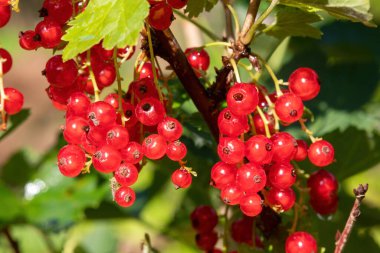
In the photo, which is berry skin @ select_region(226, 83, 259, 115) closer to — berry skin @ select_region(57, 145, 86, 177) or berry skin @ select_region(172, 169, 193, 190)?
berry skin @ select_region(172, 169, 193, 190)

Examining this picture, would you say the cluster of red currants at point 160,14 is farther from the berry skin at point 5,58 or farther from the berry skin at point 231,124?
the berry skin at point 5,58

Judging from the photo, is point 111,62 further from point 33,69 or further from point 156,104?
point 33,69

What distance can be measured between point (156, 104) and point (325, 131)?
44.2 inches

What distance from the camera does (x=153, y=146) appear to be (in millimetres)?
1596

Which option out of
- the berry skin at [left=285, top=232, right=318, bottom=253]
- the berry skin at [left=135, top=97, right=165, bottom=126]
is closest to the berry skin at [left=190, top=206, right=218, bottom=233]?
the berry skin at [left=285, top=232, right=318, bottom=253]

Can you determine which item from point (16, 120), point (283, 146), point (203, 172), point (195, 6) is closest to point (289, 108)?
point (283, 146)

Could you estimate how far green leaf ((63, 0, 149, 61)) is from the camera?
142 cm

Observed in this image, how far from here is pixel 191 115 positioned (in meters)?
2.12

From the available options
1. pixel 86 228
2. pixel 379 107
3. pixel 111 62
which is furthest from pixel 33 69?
pixel 111 62

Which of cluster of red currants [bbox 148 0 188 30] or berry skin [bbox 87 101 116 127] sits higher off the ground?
cluster of red currants [bbox 148 0 188 30]

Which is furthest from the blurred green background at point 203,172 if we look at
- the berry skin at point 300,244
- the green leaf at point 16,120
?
the berry skin at point 300,244

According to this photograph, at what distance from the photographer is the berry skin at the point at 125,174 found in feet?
5.26

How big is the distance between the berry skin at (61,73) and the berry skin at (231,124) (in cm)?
38

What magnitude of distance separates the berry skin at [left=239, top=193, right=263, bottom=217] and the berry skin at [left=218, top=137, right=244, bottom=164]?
0.31ft
